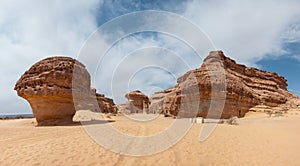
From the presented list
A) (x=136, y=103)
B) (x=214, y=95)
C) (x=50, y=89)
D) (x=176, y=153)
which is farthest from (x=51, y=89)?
(x=136, y=103)

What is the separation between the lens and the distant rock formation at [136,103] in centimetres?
5850

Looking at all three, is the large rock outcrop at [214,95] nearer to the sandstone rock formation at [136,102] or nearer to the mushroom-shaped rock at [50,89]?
the mushroom-shaped rock at [50,89]

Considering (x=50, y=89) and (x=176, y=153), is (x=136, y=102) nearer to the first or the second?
(x=50, y=89)

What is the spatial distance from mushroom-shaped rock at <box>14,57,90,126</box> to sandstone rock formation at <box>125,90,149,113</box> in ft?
140

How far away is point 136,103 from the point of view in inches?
2325

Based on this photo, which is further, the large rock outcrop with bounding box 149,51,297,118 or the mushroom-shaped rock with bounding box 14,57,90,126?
the large rock outcrop with bounding box 149,51,297,118

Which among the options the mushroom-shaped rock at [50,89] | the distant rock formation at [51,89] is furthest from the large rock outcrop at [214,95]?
the mushroom-shaped rock at [50,89]

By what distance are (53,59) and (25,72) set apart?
101 inches

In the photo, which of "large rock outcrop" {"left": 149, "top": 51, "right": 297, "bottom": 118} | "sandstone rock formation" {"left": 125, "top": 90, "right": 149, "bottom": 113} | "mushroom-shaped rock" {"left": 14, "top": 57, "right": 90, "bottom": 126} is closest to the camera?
"mushroom-shaped rock" {"left": 14, "top": 57, "right": 90, "bottom": 126}

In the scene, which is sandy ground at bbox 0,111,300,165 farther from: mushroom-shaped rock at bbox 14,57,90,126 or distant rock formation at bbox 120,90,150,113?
distant rock formation at bbox 120,90,150,113

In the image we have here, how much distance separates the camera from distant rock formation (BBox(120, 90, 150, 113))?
5850cm

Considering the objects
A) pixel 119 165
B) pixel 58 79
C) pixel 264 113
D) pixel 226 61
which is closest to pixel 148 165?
pixel 119 165

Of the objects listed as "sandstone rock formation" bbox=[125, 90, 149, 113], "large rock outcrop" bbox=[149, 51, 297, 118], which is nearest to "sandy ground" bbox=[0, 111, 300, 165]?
"large rock outcrop" bbox=[149, 51, 297, 118]

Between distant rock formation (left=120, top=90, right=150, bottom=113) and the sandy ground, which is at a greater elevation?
distant rock formation (left=120, top=90, right=150, bottom=113)
